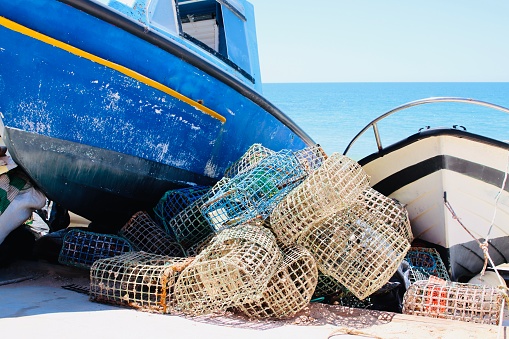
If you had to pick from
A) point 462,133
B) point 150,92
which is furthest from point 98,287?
point 462,133

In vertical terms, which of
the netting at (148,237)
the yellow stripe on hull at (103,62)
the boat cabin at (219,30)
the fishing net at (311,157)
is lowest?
the netting at (148,237)

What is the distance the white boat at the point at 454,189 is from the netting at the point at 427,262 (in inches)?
4.5

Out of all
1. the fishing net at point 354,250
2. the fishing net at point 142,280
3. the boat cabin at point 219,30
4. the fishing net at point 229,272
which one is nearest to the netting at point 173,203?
the fishing net at point 142,280

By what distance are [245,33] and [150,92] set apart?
250cm

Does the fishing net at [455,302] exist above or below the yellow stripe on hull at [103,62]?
below

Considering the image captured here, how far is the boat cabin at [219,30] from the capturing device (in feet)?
17.0

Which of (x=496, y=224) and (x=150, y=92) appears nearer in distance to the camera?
(x=150, y=92)

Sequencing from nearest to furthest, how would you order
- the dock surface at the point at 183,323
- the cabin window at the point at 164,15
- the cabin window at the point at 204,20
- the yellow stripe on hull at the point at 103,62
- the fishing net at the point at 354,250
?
the dock surface at the point at 183,323 → the fishing net at the point at 354,250 → the yellow stripe on hull at the point at 103,62 → the cabin window at the point at 164,15 → the cabin window at the point at 204,20

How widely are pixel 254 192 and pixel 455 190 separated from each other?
2.12 metres

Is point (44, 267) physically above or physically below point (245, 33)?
below

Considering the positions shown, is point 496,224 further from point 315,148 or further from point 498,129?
point 498,129

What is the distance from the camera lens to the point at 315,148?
185 inches

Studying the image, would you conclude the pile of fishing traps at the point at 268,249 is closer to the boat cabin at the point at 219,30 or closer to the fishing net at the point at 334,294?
the fishing net at the point at 334,294

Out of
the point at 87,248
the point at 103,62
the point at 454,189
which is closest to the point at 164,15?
the point at 103,62
